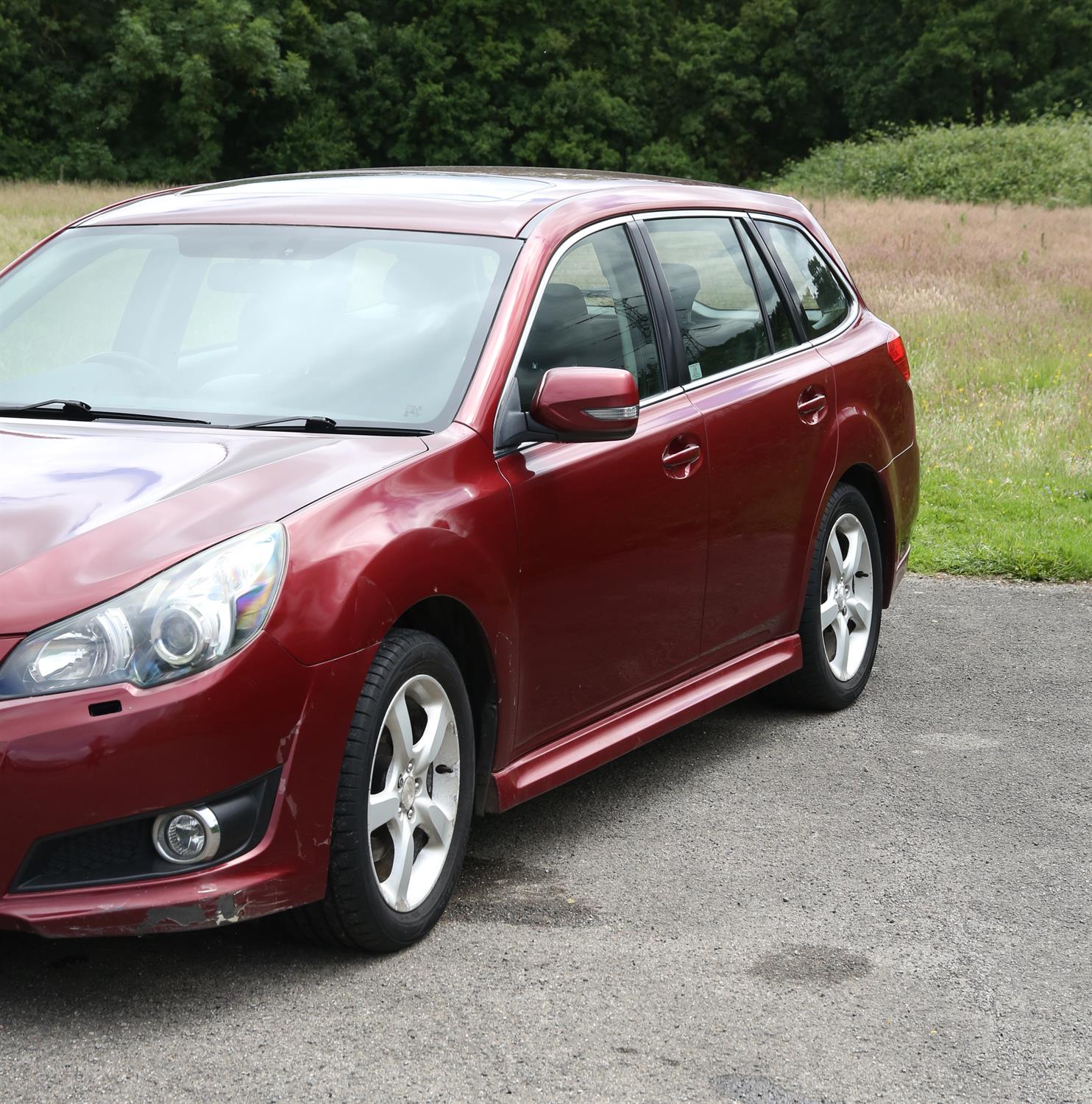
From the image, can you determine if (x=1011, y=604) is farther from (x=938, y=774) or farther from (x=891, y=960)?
(x=891, y=960)

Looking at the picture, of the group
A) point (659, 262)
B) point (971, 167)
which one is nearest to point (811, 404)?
point (659, 262)

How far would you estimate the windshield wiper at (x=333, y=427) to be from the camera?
3.92 meters

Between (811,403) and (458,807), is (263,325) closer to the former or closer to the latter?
(458,807)

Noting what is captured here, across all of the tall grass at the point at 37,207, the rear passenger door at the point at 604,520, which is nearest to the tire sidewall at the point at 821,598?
the rear passenger door at the point at 604,520

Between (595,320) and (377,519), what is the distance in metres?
1.23

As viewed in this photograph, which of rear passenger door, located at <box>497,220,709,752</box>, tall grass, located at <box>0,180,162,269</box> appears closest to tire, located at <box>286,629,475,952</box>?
rear passenger door, located at <box>497,220,709,752</box>

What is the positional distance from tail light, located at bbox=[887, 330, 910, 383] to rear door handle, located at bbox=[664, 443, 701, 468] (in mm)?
1795

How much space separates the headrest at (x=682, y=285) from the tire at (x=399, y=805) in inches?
62.2

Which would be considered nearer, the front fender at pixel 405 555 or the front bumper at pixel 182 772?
the front bumper at pixel 182 772

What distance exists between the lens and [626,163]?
64438mm

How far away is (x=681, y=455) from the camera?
15.5 feet

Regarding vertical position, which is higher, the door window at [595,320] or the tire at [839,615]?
the door window at [595,320]

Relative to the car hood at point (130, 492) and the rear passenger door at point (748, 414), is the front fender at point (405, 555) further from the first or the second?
the rear passenger door at point (748, 414)

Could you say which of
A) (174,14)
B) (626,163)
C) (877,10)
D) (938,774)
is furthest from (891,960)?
(877,10)
